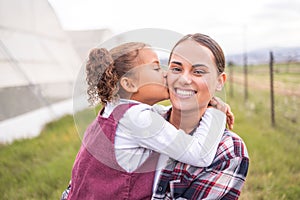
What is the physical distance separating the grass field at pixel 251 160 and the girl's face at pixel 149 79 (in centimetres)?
24

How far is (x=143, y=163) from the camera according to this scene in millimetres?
1227

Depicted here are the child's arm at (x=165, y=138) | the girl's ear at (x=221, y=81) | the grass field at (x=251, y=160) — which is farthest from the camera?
the grass field at (x=251, y=160)

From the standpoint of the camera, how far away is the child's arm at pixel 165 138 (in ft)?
3.83

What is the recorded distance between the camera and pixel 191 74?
1188 millimetres

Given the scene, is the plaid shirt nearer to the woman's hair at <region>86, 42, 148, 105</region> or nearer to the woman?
the woman

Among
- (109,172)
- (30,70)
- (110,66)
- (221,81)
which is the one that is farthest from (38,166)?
(30,70)

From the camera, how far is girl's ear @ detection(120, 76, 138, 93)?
123cm

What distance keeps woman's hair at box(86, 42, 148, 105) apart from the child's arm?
0.12 metres

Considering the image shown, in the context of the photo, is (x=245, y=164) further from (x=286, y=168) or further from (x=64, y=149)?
(x=64, y=149)

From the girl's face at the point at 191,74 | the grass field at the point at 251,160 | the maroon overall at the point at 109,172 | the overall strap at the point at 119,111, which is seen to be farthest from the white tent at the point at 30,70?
the girl's face at the point at 191,74

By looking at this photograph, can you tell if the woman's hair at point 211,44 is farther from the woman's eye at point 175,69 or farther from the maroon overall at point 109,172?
the maroon overall at point 109,172

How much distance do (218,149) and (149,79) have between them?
35cm

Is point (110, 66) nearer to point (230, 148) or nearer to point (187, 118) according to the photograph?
point (187, 118)

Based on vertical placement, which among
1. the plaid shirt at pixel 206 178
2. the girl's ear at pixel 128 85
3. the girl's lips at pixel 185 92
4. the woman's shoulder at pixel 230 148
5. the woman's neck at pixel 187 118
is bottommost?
the plaid shirt at pixel 206 178
